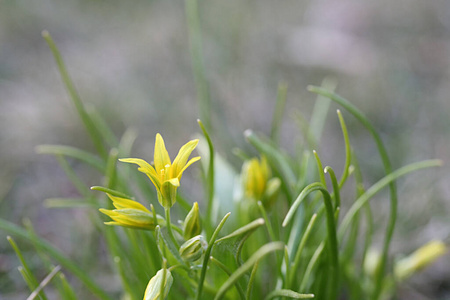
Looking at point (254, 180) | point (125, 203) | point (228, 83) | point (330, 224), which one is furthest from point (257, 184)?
point (228, 83)

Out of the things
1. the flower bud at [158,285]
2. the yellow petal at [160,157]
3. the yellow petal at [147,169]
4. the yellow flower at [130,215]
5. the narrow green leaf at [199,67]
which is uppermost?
the narrow green leaf at [199,67]

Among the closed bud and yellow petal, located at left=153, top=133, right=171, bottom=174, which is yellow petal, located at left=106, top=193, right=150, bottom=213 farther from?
the closed bud

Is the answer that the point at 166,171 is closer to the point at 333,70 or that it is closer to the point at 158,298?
the point at 158,298

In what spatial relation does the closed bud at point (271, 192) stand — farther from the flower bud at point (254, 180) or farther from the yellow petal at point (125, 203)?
the yellow petal at point (125, 203)

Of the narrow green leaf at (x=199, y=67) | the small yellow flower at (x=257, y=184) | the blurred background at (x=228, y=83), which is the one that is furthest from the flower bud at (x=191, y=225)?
the blurred background at (x=228, y=83)

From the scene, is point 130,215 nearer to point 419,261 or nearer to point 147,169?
point 147,169

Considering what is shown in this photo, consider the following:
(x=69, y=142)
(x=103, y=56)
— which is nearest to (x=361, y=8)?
(x=103, y=56)
